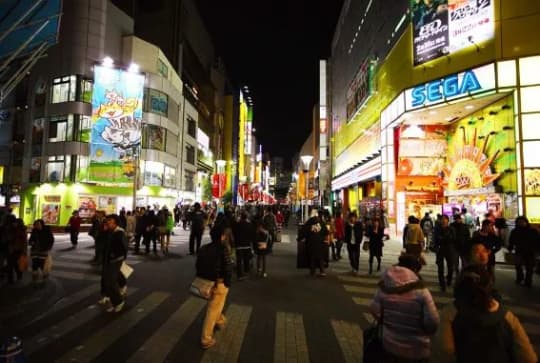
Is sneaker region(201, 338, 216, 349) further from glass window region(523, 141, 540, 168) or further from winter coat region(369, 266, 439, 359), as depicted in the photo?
glass window region(523, 141, 540, 168)

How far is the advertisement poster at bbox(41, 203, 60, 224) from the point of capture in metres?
29.8

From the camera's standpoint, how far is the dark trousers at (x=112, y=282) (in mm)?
6988

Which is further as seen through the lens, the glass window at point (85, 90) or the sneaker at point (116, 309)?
the glass window at point (85, 90)

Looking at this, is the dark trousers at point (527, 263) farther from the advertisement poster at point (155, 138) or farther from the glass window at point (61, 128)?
the glass window at point (61, 128)

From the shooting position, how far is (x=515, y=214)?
51.5 feet

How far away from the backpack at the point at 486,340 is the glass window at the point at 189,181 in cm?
4415

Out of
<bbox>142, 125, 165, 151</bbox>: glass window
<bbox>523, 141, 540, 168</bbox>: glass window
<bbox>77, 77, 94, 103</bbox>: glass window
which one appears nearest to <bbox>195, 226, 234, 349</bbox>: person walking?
<bbox>523, 141, 540, 168</bbox>: glass window

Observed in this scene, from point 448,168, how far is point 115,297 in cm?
2004

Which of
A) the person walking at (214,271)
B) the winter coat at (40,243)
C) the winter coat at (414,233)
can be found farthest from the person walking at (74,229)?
the winter coat at (414,233)

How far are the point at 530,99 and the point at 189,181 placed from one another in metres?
38.5

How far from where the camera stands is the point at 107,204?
103 feet

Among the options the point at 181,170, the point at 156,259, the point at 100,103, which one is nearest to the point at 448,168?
the point at 156,259

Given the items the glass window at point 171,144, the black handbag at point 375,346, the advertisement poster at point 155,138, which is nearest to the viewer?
the black handbag at point 375,346

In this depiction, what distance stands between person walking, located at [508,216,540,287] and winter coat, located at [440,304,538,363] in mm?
8521
